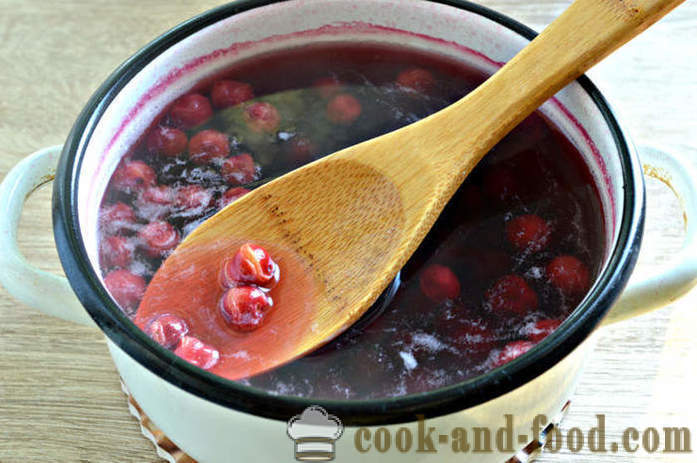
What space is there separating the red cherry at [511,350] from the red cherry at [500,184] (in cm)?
19

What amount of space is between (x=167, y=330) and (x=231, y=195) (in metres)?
0.20

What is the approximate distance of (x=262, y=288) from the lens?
75 cm

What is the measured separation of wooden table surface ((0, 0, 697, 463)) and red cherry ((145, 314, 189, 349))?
190mm

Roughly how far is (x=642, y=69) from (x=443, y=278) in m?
0.62

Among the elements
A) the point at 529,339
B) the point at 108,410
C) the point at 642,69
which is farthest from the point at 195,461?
the point at 642,69

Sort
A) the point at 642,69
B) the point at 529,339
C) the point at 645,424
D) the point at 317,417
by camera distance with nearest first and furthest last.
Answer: the point at 317,417
the point at 529,339
the point at 645,424
the point at 642,69

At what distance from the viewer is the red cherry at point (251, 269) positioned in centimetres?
74

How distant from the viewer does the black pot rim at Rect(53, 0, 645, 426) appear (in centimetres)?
54

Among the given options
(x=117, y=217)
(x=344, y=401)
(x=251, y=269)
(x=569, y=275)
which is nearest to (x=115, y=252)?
(x=117, y=217)

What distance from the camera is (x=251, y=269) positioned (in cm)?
74

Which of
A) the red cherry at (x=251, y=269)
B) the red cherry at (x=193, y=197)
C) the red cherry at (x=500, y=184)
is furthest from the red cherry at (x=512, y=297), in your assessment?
the red cherry at (x=193, y=197)

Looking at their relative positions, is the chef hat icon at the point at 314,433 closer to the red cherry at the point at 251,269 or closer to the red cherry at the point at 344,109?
the red cherry at the point at 251,269

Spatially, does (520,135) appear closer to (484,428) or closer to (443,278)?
(443,278)

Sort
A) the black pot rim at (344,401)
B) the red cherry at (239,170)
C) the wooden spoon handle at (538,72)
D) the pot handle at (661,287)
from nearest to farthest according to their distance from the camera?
the black pot rim at (344,401), the pot handle at (661,287), the wooden spoon handle at (538,72), the red cherry at (239,170)
